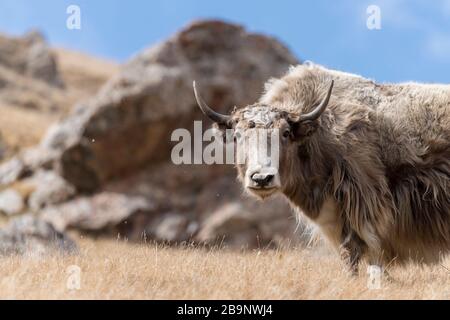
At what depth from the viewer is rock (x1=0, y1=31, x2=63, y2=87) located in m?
56.6

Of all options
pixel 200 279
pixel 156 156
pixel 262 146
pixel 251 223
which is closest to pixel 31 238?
pixel 262 146

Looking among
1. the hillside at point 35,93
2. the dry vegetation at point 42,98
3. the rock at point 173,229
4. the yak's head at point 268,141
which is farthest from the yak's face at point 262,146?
the dry vegetation at point 42,98

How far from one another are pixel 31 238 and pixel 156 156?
33.0ft

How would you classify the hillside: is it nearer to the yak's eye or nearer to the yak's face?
the yak's eye

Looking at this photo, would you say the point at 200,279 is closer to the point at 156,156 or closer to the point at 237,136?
the point at 237,136

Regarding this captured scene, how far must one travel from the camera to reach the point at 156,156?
2130 centimetres

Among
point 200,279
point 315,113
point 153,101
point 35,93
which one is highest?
point 35,93

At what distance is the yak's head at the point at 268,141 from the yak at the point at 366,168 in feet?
0.05

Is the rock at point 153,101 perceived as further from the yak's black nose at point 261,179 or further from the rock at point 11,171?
the yak's black nose at point 261,179

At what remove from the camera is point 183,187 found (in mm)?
21000

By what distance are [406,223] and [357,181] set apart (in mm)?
864

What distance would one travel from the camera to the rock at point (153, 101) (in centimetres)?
2083

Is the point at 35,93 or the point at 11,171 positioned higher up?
the point at 35,93

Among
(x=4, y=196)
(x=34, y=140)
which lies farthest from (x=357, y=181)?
(x=34, y=140)
